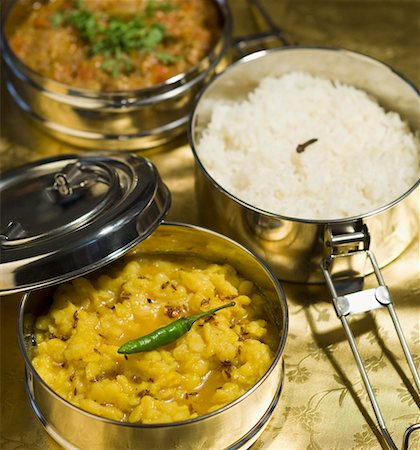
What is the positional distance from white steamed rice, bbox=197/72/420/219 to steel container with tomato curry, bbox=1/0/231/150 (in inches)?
9.4

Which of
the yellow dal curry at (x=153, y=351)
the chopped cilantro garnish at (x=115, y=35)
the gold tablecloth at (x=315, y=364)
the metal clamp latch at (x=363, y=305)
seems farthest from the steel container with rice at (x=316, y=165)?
the chopped cilantro garnish at (x=115, y=35)

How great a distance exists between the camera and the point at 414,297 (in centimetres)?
277

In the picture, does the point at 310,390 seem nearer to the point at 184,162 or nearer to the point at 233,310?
the point at 233,310

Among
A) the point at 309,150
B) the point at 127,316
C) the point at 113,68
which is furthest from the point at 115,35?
the point at 127,316

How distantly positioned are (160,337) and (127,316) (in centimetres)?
19

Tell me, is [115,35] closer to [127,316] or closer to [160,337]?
[127,316]

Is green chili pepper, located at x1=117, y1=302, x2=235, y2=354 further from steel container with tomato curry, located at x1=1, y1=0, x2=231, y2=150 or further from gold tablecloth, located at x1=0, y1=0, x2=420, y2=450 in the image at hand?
steel container with tomato curry, located at x1=1, y1=0, x2=231, y2=150

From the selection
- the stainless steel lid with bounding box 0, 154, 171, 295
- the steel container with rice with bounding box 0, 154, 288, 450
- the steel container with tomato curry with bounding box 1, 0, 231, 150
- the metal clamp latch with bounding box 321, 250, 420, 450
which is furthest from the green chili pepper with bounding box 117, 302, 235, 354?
the steel container with tomato curry with bounding box 1, 0, 231, 150

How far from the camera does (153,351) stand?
7.39 ft

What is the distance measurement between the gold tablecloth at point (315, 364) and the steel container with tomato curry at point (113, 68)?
0.14 metres

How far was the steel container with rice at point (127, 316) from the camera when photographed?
2.12m

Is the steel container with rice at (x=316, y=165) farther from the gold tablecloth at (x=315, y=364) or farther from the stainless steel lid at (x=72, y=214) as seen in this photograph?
the stainless steel lid at (x=72, y=214)

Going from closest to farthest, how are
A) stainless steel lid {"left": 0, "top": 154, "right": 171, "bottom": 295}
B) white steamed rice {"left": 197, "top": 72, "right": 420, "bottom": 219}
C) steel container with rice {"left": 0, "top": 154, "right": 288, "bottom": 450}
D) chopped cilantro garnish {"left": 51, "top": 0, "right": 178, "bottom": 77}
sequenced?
steel container with rice {"left": 0, "top": 154, "right": 288, "bottom": 450} < stainless steel lid {"left": 0, "top": 154, "right": 171, "bottom": 295} < white steamed rice {"left": 197, "top": 72, "right": 420, "bottom": 219} < chopped cilantro garnish {"left": 51, "top": 0, "right": 178, "bottom": 77}

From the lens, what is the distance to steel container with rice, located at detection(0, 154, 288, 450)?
2.12 meters
